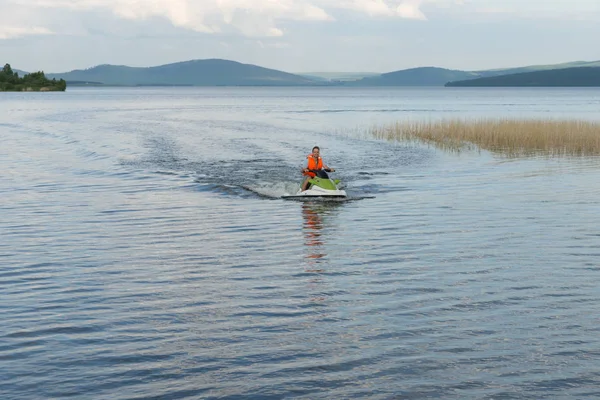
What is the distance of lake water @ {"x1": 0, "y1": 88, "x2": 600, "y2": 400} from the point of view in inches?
386

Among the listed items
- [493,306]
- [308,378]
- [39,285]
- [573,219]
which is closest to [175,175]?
[573,219]

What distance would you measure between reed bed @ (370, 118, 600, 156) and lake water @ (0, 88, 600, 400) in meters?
13.5

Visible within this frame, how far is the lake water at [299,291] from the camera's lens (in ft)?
32.2

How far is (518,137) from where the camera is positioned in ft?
155

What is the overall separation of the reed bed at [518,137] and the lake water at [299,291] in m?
13.5

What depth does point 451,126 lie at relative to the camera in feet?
180

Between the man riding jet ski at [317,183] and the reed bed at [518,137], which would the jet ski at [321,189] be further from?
the reed bed at [518,137]

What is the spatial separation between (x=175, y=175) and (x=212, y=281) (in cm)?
2123

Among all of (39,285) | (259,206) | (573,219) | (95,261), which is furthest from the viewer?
(259,206)

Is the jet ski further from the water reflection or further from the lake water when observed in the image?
the lake water

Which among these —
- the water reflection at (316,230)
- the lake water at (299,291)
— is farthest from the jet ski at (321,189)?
the lake water at (299,291)

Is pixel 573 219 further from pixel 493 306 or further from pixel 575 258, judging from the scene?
pixel 493 306

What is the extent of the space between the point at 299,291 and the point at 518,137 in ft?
118

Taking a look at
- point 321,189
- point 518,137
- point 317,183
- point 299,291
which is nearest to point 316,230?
point 321,189
